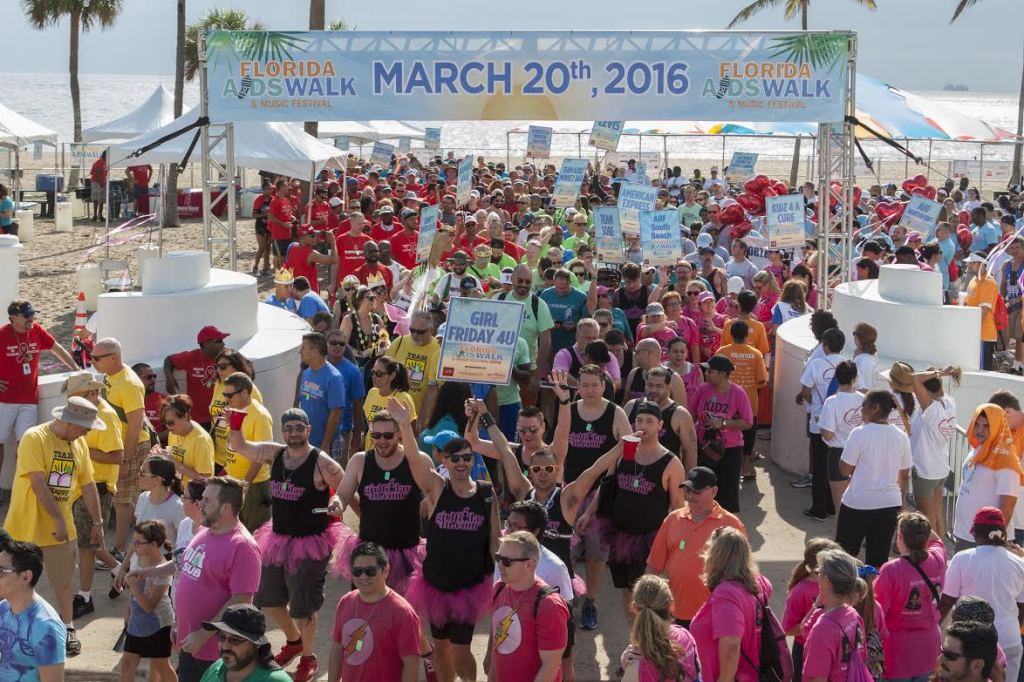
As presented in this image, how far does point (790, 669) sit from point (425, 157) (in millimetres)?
54379

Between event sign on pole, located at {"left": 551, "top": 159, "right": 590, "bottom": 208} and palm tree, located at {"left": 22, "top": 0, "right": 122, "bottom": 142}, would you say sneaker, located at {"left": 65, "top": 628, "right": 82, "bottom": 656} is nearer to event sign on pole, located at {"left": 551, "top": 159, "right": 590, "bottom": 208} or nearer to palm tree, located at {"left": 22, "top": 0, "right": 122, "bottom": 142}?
event sign on pole, located at {"left": 551, "top": 159, "right": 590, "bottom": 208}

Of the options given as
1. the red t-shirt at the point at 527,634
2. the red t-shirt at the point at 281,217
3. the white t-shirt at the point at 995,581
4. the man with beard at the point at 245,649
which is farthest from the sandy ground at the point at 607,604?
the red t-shirt at the point at 281,217

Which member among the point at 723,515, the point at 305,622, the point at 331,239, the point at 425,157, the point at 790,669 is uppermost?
the point at 425,157

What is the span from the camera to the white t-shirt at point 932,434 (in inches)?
338

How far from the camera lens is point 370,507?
22.6 ft

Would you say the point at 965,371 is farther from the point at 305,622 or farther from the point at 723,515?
the point at 305,622

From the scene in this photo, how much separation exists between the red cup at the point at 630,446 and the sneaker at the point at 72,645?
3.53 metres

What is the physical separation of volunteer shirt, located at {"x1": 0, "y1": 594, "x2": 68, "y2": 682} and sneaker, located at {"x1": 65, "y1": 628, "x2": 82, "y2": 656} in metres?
1.98

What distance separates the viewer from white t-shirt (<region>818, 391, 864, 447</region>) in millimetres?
9125

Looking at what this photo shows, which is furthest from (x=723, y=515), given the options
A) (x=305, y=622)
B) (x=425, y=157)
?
(x=425, y=157)

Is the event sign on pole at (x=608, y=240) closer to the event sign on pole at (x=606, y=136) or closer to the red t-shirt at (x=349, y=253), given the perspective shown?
the red t-shirt at (x=349, y=253)

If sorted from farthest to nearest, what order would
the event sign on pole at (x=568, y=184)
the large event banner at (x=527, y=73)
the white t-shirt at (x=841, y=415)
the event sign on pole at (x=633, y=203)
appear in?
the event sign on pole at (x=568, y=184) < the event sign on pole at (x=633, y=203) < the large event banner at (x=527, y=73) < the white t-shirt at (x=841, y=415)

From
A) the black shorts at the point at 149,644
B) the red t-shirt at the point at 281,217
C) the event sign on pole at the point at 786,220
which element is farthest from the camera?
the red t-shirt at the point at 281,217

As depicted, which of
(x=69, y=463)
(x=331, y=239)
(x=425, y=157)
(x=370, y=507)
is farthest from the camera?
(x=425, y=157)
